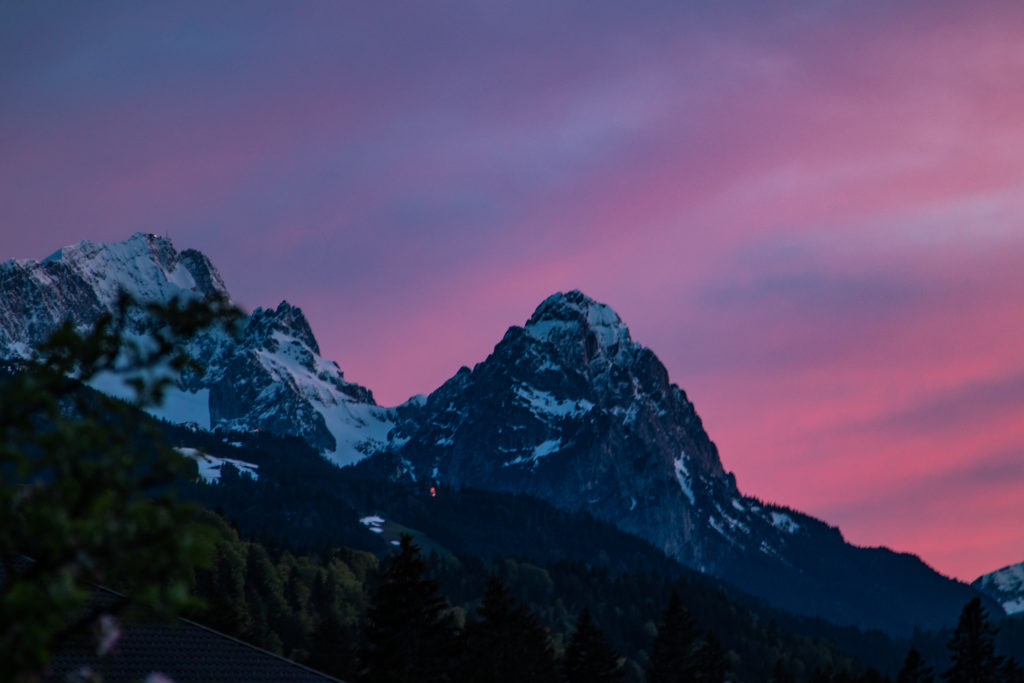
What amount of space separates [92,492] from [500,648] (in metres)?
75.0

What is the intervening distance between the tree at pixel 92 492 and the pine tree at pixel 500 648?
2708 inches

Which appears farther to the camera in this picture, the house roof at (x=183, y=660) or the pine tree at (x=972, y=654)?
the pine tree at (x=972, y=654)

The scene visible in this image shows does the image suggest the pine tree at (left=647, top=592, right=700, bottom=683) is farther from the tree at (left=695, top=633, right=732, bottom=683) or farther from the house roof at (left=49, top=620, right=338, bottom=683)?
the house roof at (left=49, top=620, right=338, bottom=683)

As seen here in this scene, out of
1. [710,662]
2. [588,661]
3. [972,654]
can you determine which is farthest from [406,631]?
[972,654]

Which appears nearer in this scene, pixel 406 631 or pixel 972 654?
pixel 406 631

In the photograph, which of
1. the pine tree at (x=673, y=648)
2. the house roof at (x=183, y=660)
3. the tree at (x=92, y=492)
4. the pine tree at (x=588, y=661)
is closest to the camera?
the tree at (x=92, y=492)

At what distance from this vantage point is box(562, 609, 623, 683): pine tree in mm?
104000

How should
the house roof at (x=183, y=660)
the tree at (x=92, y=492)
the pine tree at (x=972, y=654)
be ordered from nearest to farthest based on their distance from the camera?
the tree at (x=92, y=492)
the house roof at (x=183, y=660)
the pine tree at (x=972, y=654)

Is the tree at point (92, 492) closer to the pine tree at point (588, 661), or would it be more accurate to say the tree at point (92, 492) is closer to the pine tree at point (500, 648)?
the pine tree at point (500, 648)

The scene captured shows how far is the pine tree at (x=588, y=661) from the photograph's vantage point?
10400cm

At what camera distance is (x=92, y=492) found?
12.8 m

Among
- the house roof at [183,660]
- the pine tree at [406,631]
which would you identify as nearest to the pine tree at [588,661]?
the pine tree at [406,631]

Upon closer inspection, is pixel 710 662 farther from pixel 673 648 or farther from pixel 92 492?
pixel 92 492

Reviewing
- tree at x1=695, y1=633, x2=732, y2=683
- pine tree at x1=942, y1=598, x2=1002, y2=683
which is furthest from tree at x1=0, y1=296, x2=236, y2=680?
pine tree at x1=942, y1=598, x2=1002, y2=683
